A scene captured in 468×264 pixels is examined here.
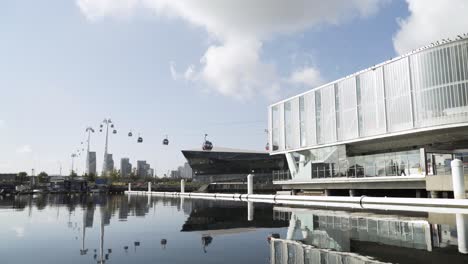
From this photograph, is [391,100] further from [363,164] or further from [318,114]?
[318,114]

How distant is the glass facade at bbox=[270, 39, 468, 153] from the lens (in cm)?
2777

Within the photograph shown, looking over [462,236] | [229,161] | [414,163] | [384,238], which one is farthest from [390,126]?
[229,161]

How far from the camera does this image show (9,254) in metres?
8.88

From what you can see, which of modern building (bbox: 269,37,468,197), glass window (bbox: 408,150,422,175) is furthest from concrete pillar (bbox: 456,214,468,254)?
glass window (bbox: 408,150,422,175)

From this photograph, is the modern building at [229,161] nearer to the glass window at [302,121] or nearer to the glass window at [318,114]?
the glass window at [302,121]

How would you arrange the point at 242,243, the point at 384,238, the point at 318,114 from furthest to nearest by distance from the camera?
the point at 318,114
the point at 384,238
the point at 242,243

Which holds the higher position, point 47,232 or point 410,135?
point 410,135

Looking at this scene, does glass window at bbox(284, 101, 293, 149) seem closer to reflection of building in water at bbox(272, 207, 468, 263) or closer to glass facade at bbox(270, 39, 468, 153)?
glass facade at bbox(270, 39, 468, 153)

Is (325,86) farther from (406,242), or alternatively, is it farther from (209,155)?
(209,155)

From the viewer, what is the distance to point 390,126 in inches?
1211

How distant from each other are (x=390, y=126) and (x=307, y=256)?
25446 mm

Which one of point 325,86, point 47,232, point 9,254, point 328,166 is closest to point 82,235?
point 47,232

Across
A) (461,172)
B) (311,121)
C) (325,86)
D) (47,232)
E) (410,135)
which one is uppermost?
(325,86)

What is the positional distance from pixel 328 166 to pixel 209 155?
68270mm
